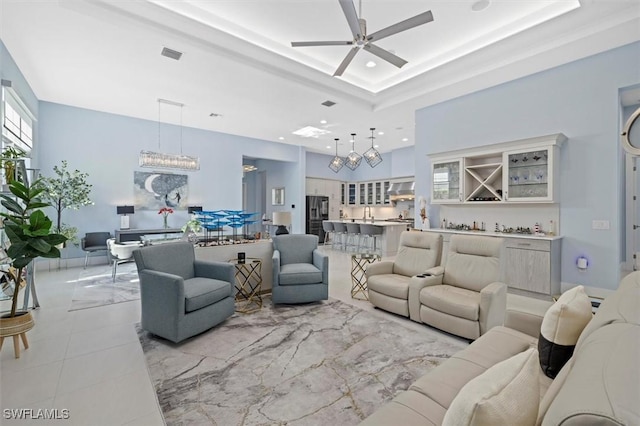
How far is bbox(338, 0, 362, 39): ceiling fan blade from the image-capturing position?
105 inches

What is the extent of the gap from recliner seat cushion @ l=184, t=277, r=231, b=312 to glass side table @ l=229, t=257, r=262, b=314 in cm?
68

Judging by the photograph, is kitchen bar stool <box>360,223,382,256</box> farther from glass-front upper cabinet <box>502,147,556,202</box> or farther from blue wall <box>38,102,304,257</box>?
blue wall <box>38,102,304,257</box>

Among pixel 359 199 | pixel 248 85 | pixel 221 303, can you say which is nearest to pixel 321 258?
pixel 221 303

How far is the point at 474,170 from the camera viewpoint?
17.5 ft

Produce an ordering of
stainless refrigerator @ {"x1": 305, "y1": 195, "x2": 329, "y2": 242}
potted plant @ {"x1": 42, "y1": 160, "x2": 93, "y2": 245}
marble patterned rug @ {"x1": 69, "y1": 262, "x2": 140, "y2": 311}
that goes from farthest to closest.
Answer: stainless refrigerator @ {"x1": 305, "y1": 195, "x2": 329, "y2": 242}
potted plant @ {"x1": 42, "y1": 160, "x2": 93, "y2": 245}
marble patterned rug @ {"x1": 69, "y1": 262, "x2": 140, "y2": 311}

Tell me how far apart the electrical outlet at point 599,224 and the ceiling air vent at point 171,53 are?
20.7 feet

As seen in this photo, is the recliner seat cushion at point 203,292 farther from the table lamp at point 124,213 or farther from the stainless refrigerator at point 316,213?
the stainless refrigerator at point 316,213

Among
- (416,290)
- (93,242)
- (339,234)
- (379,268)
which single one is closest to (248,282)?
(379,268)

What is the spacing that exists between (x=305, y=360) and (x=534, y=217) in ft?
14.3

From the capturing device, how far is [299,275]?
12.7 feet

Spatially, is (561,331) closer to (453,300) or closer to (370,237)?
(453,300)

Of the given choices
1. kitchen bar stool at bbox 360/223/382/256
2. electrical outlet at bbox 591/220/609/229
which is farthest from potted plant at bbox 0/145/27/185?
electrical outlet at bbox 591/220/609/229

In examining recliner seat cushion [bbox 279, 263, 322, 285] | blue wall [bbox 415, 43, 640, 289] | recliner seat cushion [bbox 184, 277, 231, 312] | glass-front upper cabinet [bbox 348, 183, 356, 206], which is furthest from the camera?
glass-front upper cabinet [bbox 348, 183, 356, 206]

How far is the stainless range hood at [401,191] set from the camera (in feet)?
32.2
